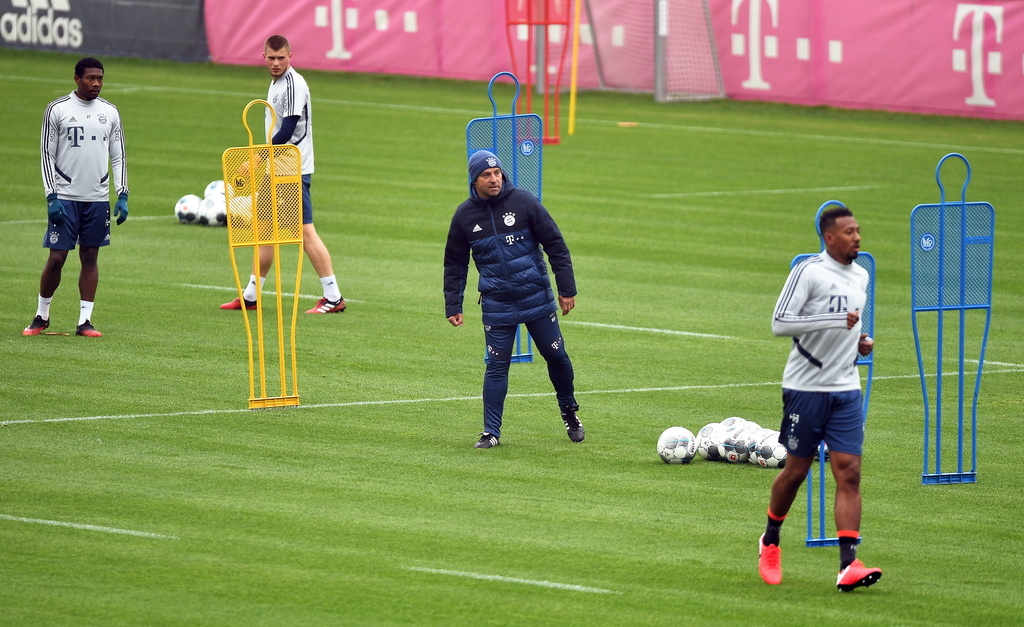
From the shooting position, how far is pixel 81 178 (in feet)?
53.7

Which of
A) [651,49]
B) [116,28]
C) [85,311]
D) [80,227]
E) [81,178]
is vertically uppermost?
[116,28]

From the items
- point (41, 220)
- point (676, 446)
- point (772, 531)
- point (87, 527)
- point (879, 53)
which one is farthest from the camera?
point (879, 53)

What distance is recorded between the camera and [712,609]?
8.97m

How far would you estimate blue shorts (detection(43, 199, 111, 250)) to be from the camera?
16.4m

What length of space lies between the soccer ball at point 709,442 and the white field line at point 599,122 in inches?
828

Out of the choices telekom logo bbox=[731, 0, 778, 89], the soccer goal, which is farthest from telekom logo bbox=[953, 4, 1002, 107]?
the soccer goal

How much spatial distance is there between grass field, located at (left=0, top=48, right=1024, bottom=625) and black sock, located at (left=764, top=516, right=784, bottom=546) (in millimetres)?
245

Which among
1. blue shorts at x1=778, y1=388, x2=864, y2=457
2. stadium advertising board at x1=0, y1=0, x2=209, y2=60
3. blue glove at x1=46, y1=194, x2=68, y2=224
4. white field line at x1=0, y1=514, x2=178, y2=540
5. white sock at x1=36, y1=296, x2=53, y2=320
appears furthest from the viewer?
stadium advertising board at x1=0, y1=0, x2=209, y2=60

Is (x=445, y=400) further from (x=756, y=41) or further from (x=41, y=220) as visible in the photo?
(x=756, y=41)

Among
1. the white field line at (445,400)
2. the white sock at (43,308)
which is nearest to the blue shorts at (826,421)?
the white field line at (445,400)

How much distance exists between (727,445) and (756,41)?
2876cm

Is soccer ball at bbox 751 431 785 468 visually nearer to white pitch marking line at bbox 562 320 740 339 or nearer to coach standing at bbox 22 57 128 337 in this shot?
white pitch marking line at bbox 562 320 740 339

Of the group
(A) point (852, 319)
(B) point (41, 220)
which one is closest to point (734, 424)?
(A) point (852, 319)

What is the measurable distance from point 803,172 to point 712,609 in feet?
71.1
